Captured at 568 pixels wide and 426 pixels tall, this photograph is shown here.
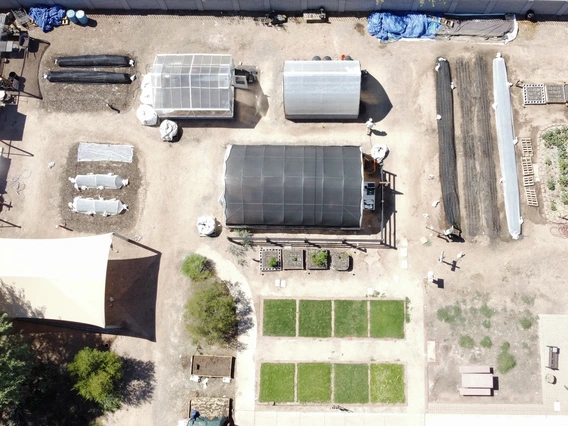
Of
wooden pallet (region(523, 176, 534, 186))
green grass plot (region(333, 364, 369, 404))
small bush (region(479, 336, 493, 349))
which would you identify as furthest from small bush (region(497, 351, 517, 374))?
wooden pallet (region(523, 176, 534, 186))

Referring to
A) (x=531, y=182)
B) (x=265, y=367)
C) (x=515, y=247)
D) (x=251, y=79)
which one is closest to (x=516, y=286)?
(x=515, y=247)

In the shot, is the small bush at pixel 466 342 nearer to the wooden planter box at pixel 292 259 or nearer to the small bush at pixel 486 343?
the small bush at pixel 486 343

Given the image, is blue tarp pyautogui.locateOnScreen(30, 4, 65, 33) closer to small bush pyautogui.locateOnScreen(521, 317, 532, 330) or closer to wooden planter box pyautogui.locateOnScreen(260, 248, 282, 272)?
wooden planter box pyautogui.locateOnScreen(260, 248, 282, 272)

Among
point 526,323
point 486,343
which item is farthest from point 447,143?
point 486,343

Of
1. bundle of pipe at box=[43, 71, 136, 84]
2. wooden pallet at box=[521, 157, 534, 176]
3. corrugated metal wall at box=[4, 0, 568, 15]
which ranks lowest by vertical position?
wooden pallet at box=[521, 157, 534, 176]

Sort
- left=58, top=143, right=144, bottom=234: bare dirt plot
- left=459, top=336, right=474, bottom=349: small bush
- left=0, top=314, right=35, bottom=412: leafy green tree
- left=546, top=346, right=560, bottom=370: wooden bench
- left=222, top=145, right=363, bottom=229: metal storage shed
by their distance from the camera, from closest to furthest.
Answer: left=0, top=314, right=35, bottom=412: leafy green tree < left=546, top=346, right=560, bottom=370: wooden bench < left=222, top=145, right=363, bottom=229: metal storage shed < left=459, top=336, right=474, bottom=349: small bush < left=58, top=143, right=144, bottom=234: bare dirt plot

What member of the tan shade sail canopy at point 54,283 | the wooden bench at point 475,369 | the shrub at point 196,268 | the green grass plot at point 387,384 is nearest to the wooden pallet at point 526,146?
the wooden bench at point 475,369
